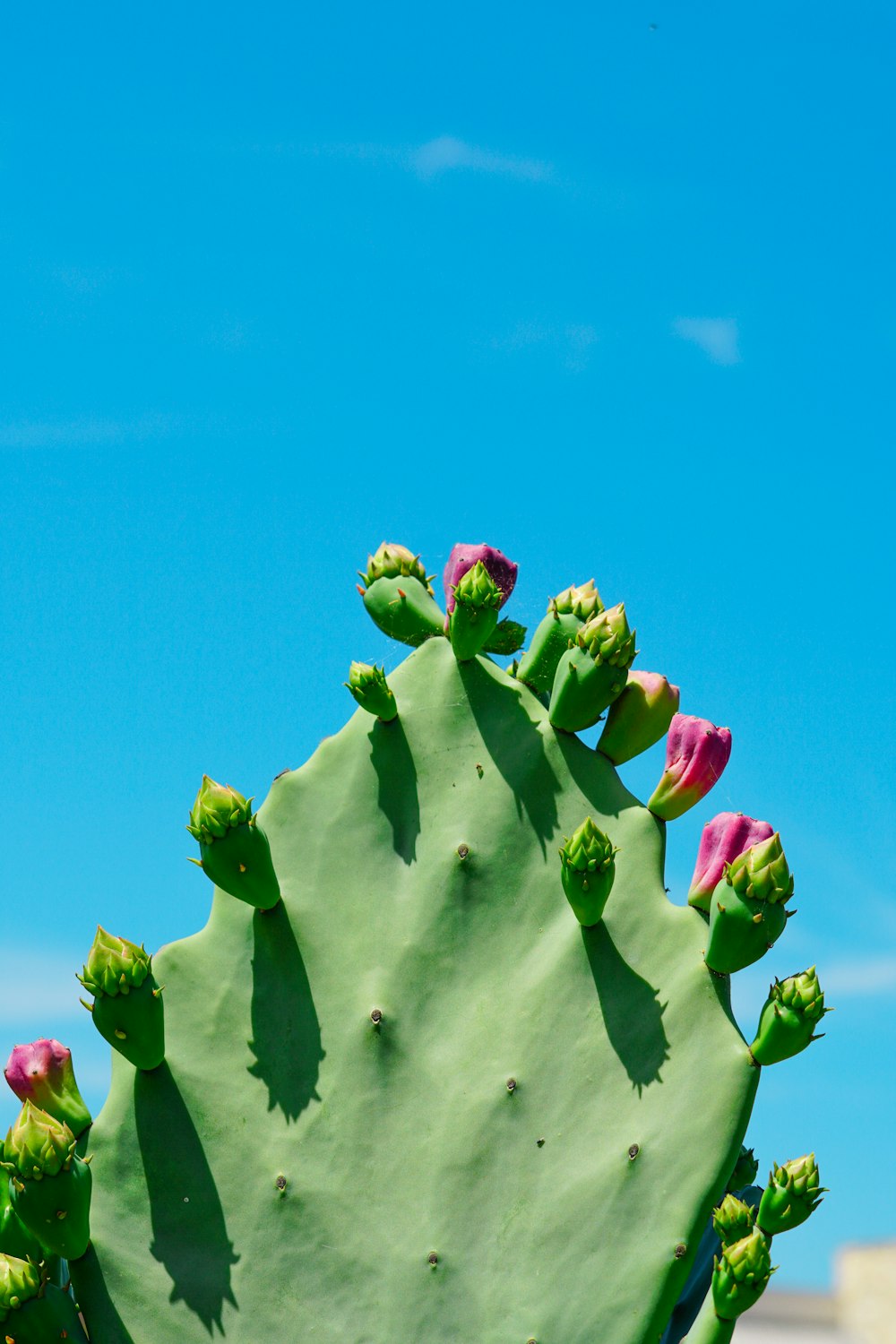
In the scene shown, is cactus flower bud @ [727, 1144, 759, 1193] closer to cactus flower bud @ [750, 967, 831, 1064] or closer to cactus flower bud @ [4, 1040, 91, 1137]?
cactus flower bud @ [750, 967, 831, 1064]

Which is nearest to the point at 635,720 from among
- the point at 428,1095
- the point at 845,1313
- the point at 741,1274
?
the point at 428,1095

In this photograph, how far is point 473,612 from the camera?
7.88ft

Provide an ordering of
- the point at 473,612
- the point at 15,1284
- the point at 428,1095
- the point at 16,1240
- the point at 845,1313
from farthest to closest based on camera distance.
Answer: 1. the point at 845,1313
2. the point at 473,612
3. the point at 428,1095
4. the point at 16,1240
5. the point at 15,1284

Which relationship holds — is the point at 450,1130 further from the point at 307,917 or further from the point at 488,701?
the point at 488,701

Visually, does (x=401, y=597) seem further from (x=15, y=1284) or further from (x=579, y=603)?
(x=15, y=1284)

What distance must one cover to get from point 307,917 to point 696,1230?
28.7 inches

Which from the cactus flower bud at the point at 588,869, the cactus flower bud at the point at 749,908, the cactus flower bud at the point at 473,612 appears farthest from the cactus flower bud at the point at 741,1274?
the cactus flower bud at the point at 473,612

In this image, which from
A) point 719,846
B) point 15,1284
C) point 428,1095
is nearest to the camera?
point 15,1284

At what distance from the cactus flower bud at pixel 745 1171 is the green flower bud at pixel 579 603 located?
91 cm

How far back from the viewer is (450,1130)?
2148 millimetres

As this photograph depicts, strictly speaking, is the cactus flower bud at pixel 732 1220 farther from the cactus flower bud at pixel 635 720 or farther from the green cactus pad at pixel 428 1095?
the cactus flower bud at pixel 635 720

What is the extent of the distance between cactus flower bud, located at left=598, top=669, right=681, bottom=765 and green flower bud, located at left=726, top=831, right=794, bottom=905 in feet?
1.11

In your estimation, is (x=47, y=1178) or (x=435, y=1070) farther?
(x=435, y=1070)

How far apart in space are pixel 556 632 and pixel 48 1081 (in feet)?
3.52
